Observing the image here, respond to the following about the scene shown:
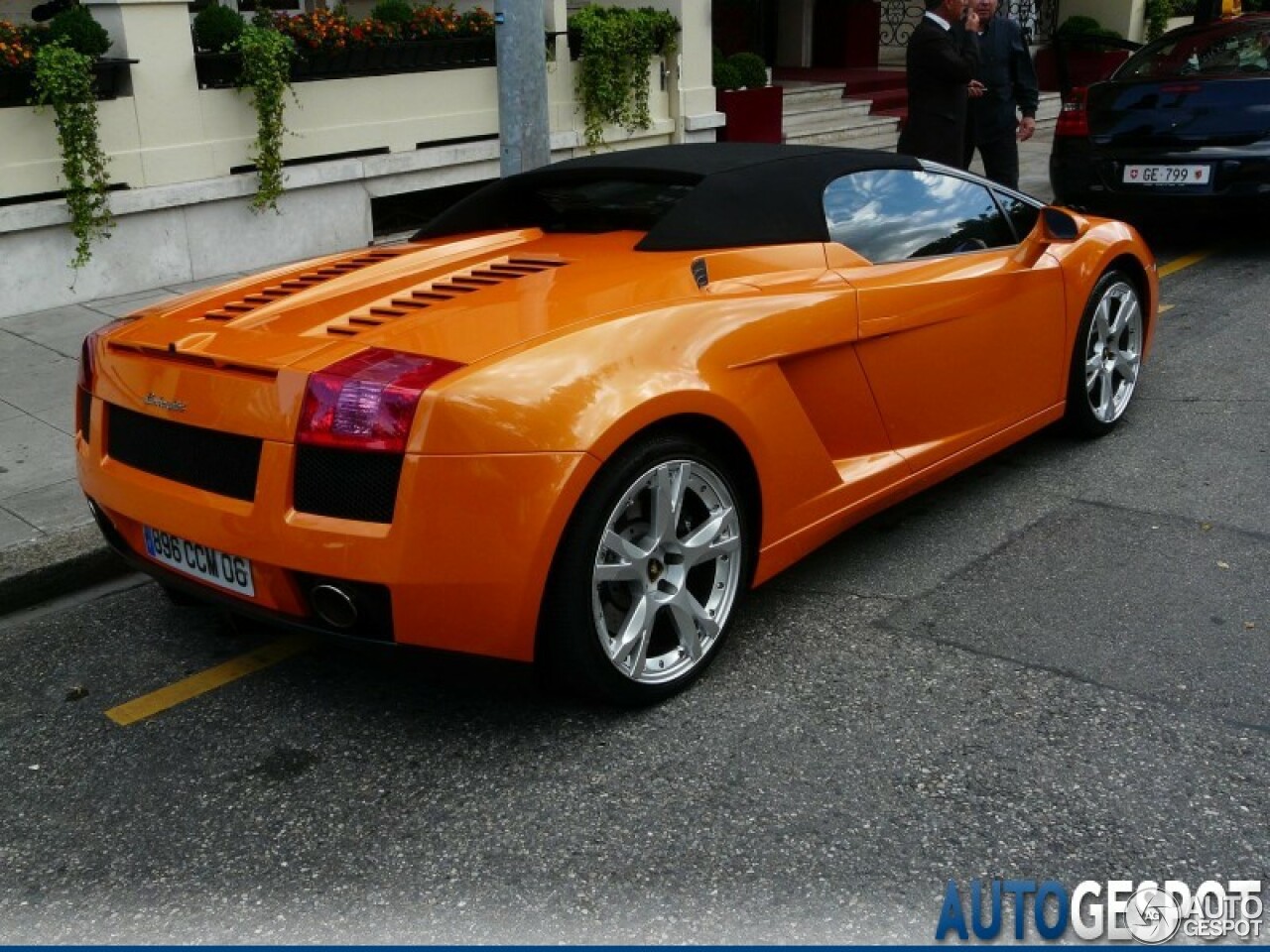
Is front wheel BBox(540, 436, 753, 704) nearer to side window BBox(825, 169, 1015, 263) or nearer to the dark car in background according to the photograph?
side window BBox(825, 169, 1015, 263)

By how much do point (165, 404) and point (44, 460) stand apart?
2318 mm

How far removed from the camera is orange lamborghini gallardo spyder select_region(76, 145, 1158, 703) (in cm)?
317

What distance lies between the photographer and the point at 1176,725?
350 centimetres

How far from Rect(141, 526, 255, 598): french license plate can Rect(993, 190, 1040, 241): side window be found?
313 cm

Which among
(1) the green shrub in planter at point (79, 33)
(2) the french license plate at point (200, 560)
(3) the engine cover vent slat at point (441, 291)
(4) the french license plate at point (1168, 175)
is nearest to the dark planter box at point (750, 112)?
(4) the french license plate at point (1168, 175)

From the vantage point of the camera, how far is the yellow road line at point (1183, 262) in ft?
30.5

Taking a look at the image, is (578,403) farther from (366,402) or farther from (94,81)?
(94,81)

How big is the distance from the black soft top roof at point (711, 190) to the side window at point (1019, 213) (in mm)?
518

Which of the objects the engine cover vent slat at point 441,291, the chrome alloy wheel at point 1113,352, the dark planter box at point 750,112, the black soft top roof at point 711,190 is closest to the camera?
the engine cover vent slat at point 441,291

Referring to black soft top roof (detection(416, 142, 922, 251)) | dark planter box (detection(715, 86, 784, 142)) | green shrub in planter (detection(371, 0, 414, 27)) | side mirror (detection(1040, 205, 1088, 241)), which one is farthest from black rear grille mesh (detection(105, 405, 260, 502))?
dark planter box (detection(715, 86, 784, 142))

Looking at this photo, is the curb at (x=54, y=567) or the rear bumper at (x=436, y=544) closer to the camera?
the rear bumper at (x=436, y=544)

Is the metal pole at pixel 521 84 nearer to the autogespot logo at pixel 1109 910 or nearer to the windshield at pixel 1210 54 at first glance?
the autogespot logo at pixel 1109 910

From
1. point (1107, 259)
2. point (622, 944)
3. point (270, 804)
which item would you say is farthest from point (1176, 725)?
point (1107, 259)

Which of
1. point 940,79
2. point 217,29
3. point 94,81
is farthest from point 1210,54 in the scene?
point 94,81
